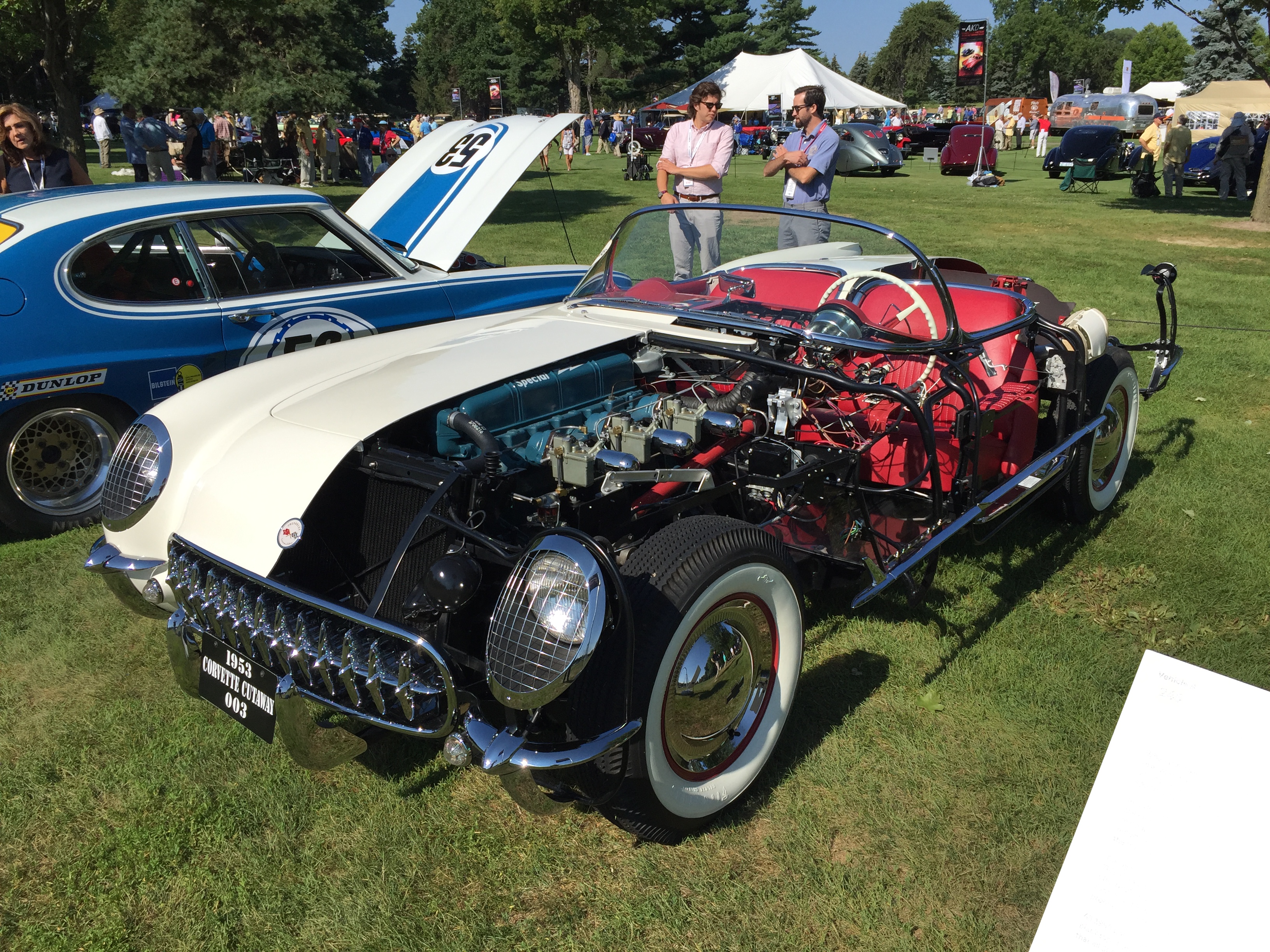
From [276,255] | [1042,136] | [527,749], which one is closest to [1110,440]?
[527,749]

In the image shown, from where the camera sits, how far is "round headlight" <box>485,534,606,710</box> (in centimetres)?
208

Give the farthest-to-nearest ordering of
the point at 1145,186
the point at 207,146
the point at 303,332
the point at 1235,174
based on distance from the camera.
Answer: the point at 1235,174
the point at 1145,186
the point at 207,146
the point at 303,332

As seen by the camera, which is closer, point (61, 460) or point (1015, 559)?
point (1015, 559)

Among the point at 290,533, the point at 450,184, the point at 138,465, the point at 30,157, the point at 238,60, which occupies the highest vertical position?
the point at 238,60

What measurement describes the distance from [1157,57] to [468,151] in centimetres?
Result: 10074

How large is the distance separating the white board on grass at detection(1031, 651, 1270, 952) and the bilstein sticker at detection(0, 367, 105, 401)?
177 inches

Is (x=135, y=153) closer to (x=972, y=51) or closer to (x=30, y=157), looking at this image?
(x=30, y=157)

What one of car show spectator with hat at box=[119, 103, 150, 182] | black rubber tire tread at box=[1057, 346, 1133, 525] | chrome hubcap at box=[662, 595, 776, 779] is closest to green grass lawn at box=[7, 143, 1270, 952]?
black rubber tire tread at box=[1057, 346, 1133, 525]

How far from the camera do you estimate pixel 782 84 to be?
117ft

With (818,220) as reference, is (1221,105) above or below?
above

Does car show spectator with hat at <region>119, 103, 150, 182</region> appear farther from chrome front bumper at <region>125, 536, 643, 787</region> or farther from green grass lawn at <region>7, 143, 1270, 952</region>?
chrome front bumper at <region>125, 536, 643, 787</region>

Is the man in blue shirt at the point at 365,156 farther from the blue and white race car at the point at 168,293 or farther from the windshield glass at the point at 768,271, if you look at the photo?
the windshield glass at the point at 768,271

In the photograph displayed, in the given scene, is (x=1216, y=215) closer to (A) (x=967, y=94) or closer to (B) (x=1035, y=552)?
(B) (x=1035, y=552)

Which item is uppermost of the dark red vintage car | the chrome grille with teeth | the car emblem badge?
the dark red vintage car
